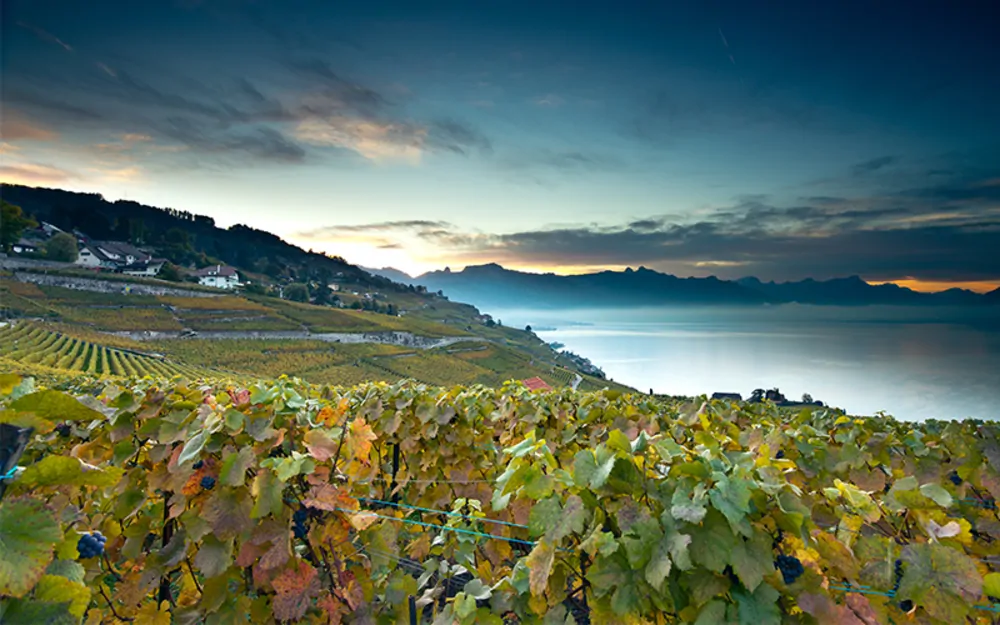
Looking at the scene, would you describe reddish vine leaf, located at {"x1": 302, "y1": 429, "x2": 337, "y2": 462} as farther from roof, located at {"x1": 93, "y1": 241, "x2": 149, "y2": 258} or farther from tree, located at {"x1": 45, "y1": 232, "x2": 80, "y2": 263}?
roof, located at {"x1": 93, "y1": 241, "x2": 149, "y2": 258}

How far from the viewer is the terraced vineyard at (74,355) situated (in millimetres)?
47750

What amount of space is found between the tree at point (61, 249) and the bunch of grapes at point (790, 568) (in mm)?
135361

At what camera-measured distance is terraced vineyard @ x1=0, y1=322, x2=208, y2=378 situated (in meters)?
47.8

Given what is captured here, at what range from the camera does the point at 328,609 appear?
2.56m

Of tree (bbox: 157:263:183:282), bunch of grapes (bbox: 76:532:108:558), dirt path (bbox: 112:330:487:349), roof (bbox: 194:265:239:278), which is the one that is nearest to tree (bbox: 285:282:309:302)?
roof (bbox: 194:265:239:278)

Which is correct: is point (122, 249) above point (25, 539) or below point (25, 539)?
below

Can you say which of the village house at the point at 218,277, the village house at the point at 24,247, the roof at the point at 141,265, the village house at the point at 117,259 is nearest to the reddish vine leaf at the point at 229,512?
the village house at the point at 24,247

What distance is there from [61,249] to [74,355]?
2660 inches

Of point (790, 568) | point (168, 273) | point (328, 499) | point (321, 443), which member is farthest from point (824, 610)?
point (168, 273)

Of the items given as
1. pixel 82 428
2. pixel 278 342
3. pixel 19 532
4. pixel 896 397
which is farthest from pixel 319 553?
pixel 896 397

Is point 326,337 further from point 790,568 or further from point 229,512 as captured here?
point 790,568

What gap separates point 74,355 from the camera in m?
53.5

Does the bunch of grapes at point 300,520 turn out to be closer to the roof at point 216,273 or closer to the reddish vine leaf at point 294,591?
the reddish vine leaf at point 294,591

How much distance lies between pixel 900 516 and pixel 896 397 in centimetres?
13762
